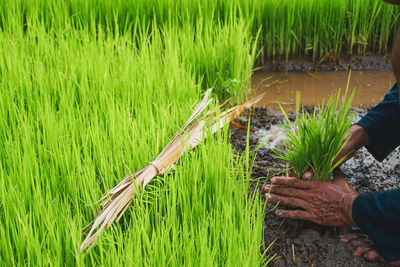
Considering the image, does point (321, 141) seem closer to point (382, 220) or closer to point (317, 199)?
point (317, 199)

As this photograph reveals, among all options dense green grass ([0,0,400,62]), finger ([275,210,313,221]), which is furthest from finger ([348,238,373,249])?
dense green grass ([0,0,400,62])

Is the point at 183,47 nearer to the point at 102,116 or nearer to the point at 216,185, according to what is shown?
the point at 102,116

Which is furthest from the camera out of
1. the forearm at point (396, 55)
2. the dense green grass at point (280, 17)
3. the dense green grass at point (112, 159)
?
the dense green grass at point (280, 17)

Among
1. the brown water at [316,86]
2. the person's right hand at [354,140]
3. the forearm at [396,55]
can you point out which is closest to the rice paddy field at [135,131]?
the brown water at [316,86]

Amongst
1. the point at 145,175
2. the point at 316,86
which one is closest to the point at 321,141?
the point at 145,175

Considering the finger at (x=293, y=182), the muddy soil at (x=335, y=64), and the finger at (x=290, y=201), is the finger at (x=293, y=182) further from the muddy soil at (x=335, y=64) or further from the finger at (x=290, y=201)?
the muddy soil at (x=335, y=64)

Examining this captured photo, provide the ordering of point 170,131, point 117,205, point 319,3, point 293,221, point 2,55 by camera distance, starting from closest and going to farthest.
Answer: point 117,205, point 293,221, point 170,131, point 2,55, point 319,3

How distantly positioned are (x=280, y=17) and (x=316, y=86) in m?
0.63

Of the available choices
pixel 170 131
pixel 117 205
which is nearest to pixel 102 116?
pixel 170 131

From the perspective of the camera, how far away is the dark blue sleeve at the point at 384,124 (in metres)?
1.80

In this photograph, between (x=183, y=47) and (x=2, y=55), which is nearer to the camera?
(x=2, y=55)

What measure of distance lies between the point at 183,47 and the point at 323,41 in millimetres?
1488

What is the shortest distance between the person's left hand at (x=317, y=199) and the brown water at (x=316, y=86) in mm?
1141

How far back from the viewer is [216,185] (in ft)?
4.59
